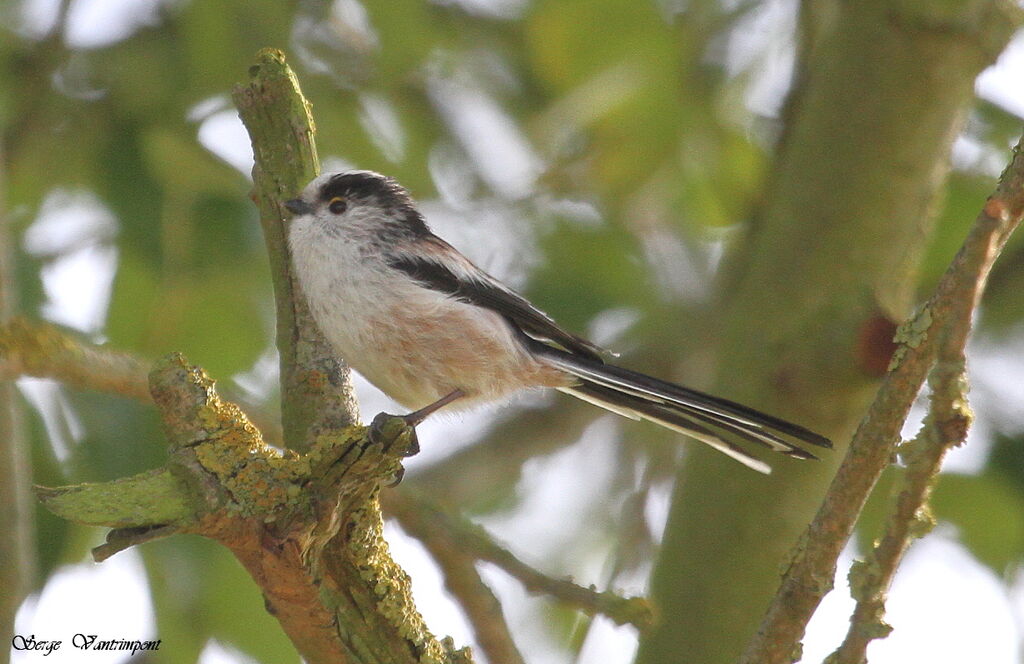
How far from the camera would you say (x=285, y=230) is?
216cm

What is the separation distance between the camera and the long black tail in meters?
2.28

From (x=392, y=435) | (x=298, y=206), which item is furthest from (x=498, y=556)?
(x=298, y=206)

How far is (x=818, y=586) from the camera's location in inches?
60.6

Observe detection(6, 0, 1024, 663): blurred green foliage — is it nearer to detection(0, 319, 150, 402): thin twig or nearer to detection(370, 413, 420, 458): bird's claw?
detection(0, 319, 150, 402): thin twig

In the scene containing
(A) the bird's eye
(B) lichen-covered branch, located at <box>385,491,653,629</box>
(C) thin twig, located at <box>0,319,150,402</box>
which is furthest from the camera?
(A) the bird's eye

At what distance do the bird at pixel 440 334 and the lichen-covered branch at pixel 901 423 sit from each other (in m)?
0.67

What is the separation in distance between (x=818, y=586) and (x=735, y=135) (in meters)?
2.26

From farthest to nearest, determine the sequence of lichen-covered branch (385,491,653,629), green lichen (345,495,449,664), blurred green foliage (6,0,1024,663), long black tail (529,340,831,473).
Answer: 1. blurred green foliage (6,0,1024,663)
2. long black tail (529,340,831,473)
3. lichen-covered branch (385,491,653,629)
4. green lichen (345,495,449,664)

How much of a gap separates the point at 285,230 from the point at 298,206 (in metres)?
0.10

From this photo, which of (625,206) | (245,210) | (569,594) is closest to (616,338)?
(625,206)

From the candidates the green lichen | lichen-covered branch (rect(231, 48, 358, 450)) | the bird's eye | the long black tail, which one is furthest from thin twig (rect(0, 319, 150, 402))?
the long black tail

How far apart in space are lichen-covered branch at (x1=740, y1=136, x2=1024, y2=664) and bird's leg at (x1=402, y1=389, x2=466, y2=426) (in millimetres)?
764

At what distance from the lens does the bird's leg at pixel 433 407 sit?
2158 millimetres

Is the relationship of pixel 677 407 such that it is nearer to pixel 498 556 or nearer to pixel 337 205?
pixel 498 556
